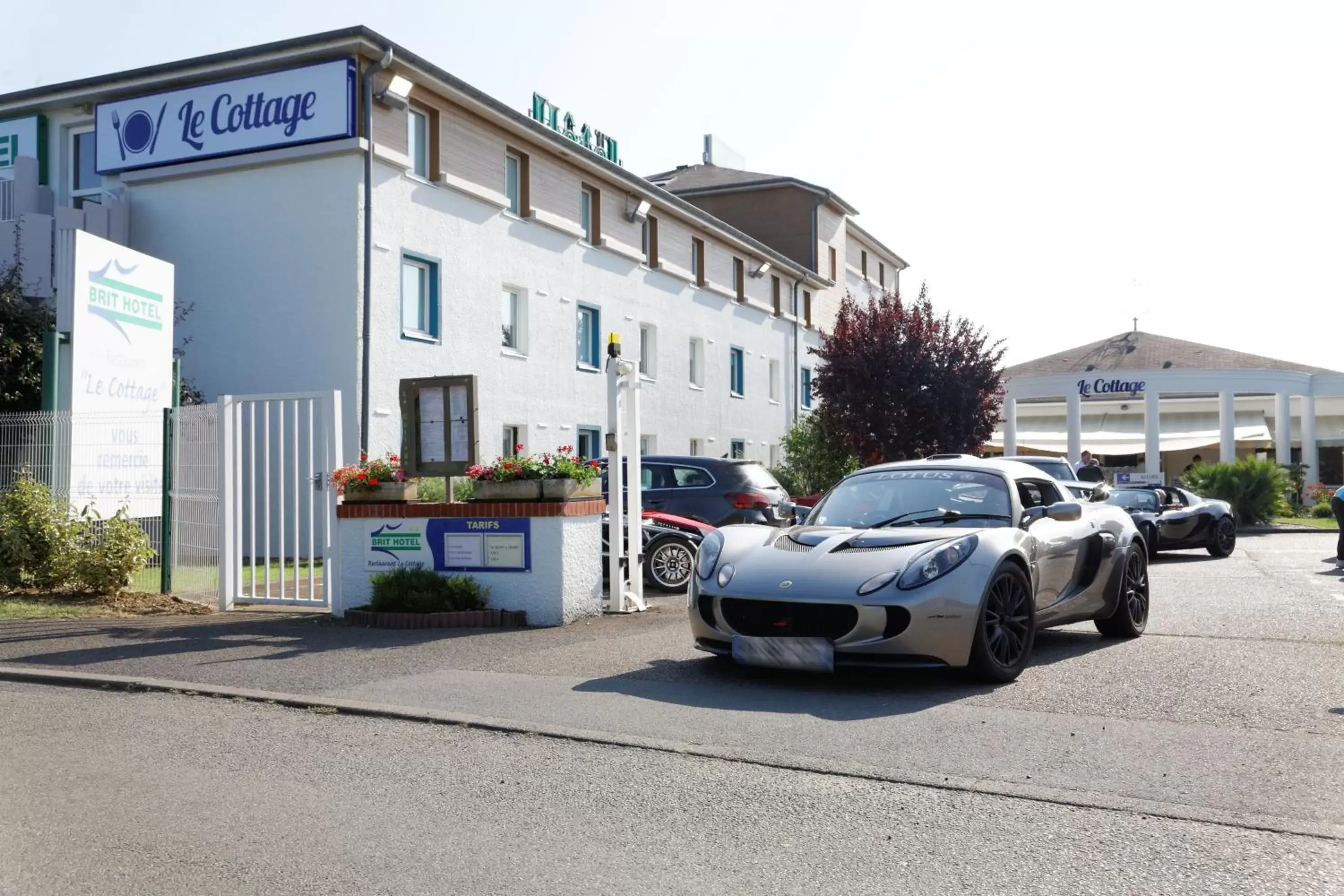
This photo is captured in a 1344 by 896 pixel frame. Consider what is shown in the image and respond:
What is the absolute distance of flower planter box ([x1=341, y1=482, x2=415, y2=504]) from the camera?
456 inches

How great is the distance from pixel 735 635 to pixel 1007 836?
11.0 feet

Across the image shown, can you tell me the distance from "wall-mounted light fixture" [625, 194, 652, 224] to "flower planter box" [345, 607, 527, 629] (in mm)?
19739

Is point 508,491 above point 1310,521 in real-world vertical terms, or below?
above

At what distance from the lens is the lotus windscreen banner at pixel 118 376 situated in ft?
43.3

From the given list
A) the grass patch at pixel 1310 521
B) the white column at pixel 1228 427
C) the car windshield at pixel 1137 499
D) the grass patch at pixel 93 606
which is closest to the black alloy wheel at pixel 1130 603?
the grass patch at pixel 93 606

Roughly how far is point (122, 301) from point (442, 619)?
637 centimetres

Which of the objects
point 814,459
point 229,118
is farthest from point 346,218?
point 814,459

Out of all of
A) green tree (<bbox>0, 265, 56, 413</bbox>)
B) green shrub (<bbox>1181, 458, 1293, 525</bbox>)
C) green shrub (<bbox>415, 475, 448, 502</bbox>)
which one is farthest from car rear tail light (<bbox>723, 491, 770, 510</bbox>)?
green shrub (<bbox>1181, 458, 1293, 525</bbox>)

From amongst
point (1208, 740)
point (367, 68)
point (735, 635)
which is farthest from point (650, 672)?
point (367, 68)

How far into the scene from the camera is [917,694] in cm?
730

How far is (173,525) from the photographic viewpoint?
1284cm

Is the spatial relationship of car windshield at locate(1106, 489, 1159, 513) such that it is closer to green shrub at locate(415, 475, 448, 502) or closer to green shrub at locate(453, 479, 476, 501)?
green shrub at locate(453, 479, 476, 501)

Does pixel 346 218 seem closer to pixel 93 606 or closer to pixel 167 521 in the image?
pixel 167 521

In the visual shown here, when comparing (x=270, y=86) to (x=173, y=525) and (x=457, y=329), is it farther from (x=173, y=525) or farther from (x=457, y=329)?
(x=173, y=525)
